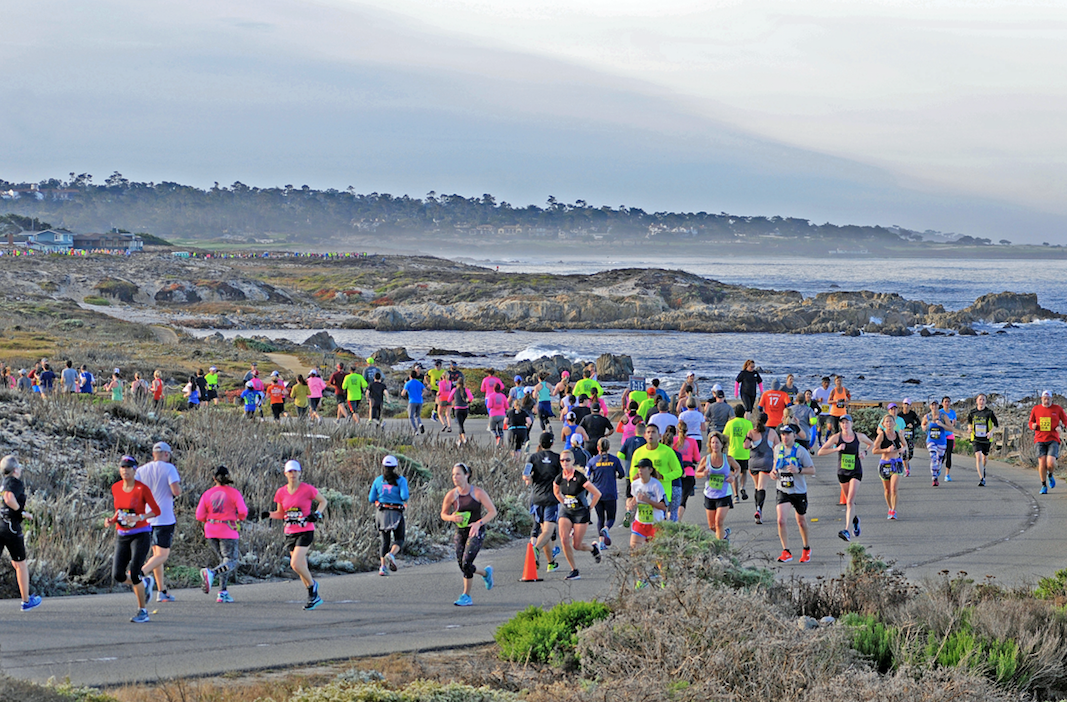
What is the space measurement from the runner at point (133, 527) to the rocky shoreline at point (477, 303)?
70.9 metres

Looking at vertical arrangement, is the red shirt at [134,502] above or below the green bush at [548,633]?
above

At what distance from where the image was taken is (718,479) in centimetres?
1270

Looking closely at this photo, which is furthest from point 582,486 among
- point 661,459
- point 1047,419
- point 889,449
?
point 1047,419

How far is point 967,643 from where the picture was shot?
8.30m

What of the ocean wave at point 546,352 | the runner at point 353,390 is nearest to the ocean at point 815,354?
the ocean wave at point 546,352

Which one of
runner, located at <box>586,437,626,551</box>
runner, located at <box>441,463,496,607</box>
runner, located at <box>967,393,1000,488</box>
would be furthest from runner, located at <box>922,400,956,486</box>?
runner, located at <box>441,463,496,607</box>

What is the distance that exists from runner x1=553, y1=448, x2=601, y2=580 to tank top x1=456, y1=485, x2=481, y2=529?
3.94 ft

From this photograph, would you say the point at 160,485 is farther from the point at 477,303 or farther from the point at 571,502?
the point at 477,303

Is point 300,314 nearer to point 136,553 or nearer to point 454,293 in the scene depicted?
point 454,293

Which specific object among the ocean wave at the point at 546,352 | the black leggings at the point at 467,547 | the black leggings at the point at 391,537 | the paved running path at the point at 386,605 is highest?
the black leggings at the point at 467,547

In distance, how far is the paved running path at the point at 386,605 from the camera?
8617mm

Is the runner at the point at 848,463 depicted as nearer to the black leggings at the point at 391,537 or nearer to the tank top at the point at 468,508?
the tank top at the point at 468,508

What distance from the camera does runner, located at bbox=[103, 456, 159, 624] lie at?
959 centimetres

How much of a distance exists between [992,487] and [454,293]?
84.1 meters
